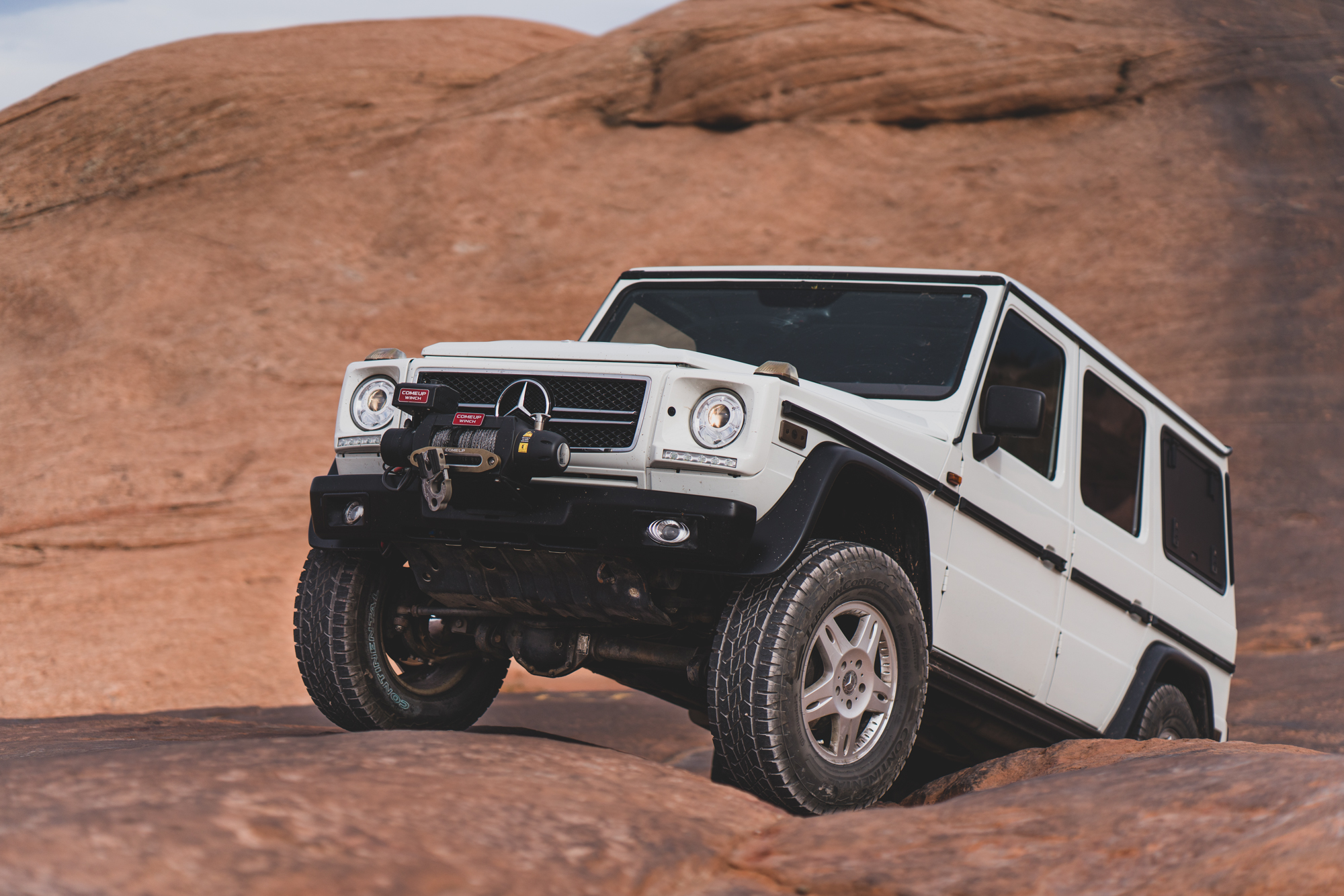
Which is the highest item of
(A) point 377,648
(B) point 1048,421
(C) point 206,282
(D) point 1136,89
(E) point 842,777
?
(D) point 1136,89

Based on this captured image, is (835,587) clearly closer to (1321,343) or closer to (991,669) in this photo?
(991,669)

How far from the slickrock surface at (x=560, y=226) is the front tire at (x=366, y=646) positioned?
19.8 ft

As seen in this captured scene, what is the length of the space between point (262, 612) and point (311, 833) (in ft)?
28.3

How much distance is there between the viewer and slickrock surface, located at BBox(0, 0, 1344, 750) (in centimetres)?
1148

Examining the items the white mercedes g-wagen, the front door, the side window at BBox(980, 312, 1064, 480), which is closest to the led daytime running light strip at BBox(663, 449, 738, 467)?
the white mercedes g-wagen

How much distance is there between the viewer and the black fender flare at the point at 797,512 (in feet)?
11.7

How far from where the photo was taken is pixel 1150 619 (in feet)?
19.7

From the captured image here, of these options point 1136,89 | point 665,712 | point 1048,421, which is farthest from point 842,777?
point 1136,89

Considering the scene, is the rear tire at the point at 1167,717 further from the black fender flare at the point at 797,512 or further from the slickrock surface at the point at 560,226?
the slickrock surface at the point at 560,226

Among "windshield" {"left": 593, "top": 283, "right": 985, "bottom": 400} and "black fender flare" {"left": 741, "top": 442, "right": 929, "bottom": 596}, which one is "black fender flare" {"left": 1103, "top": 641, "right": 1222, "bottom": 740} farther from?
"black fender flare" {"left": 741, "top": 442, "right": 929, "bottom": 596}

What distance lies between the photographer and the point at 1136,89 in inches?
712

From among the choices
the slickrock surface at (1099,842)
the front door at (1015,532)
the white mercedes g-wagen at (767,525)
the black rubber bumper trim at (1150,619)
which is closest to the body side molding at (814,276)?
the white mercedes g-wagen at (767,525)

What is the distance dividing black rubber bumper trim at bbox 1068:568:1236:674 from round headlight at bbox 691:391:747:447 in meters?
2.32

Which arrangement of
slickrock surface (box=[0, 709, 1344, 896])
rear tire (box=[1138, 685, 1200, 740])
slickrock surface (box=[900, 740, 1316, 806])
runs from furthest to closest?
rear tire (box=[1138, 685, 1200, 740]) → slickrock surface (box=[900, 740, 1316, 806]) → slickrock surface (box=[0, 709, 1344, 896])
